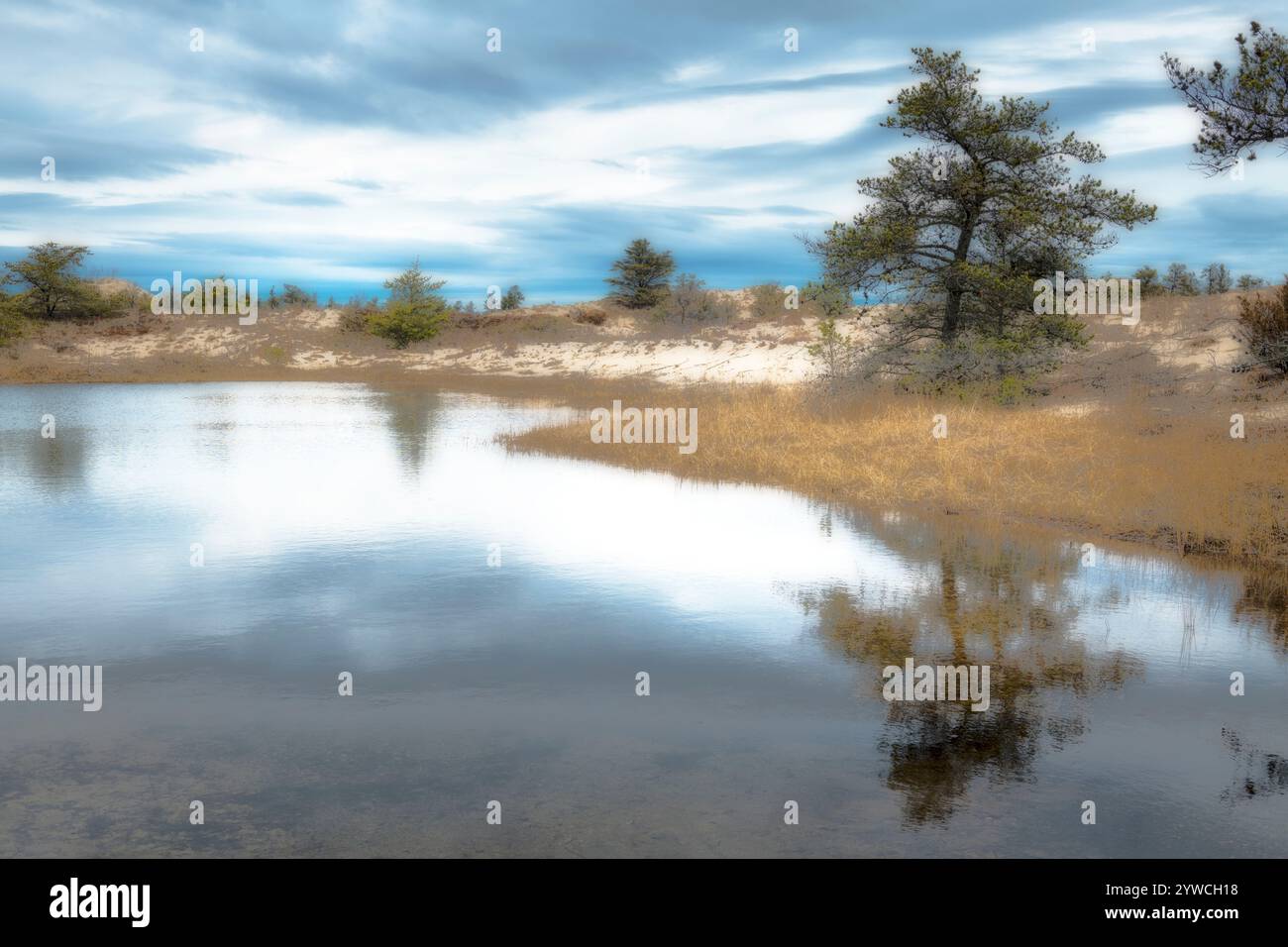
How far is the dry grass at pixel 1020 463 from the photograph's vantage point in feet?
44.3

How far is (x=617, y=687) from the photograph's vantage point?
7.35 meters

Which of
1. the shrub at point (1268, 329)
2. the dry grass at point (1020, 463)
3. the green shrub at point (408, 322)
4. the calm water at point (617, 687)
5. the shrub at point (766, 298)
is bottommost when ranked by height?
the calm water at point (617, 687)

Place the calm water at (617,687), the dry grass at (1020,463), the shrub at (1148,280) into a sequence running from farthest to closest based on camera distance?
the shrub at (1148,280) → the dry grass at (1020,463) → the calm water at (617,687)

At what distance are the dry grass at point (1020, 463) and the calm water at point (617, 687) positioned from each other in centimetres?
157

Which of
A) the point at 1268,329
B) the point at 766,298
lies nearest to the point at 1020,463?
the point at 1268,329

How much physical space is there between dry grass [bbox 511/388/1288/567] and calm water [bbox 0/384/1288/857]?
157 centimetres

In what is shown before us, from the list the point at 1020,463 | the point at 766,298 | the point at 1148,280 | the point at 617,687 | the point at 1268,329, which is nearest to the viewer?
the point at 617,687

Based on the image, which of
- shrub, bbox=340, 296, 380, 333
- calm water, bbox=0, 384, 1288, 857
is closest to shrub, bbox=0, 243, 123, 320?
shrub, bbox=340, 296, 380, 333

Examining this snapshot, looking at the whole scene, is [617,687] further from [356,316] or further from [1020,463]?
[356,316]

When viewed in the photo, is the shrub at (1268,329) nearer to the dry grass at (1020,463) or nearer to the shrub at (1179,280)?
the dry grass at (1020,463)

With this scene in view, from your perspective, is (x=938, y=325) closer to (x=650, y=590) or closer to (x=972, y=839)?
(x=650, y=590)

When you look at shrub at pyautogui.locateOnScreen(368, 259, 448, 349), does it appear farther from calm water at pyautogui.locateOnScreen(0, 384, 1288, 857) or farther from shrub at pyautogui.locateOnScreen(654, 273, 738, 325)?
calm water at pyautogui.locateOnScreen(0, 384, 1288, 857)

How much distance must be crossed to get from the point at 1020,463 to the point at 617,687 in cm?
1172

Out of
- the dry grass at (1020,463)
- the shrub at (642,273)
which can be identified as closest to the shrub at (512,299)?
the shrub at (642,273)
